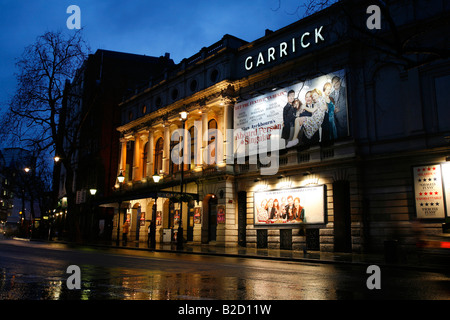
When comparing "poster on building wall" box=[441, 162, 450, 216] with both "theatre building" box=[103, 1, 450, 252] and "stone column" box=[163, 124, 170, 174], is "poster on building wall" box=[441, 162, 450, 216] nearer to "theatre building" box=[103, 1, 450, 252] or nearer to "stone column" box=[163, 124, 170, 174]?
"theatre building" box=[103, 1, 450, 252]

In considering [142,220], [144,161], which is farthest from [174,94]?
[142,220]

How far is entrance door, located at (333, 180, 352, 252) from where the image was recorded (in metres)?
23.3

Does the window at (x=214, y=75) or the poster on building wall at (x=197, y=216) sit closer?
the poster on building wall at (x=197, y=216)

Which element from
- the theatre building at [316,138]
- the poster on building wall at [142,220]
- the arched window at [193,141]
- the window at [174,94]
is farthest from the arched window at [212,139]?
the poster on building wall at [142,220]

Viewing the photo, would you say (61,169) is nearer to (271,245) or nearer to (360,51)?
(271,245)

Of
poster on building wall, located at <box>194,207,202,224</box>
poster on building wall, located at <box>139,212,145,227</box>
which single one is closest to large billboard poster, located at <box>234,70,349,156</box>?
poster on building wall, located at <box>194,207,202,224</box>

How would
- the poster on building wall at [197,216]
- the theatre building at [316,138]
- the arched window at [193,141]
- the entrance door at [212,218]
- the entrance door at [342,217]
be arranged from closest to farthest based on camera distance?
1. the theatre building at [316,138]
2. the entrance door at [342,217]
3. the poster on building wall at [197,216]
4. the entrance door at [212,218]
5. the arched window at [193,141]

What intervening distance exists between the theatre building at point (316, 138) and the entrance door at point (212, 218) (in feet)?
0.29

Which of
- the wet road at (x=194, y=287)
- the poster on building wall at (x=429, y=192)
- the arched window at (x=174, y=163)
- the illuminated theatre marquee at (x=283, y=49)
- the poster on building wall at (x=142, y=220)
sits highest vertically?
the illuminated theatre marquee at (x=283, y=49)

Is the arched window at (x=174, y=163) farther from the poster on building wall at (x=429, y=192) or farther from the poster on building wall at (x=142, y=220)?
the poster on building wall at (x=429, y=192)

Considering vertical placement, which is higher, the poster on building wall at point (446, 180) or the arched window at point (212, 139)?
the arched window at point (212, 139)

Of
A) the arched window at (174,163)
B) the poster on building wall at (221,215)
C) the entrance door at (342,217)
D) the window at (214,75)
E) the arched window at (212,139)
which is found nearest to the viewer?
the entrance door at (342,217)

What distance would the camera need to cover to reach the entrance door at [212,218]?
32497 millimetres
